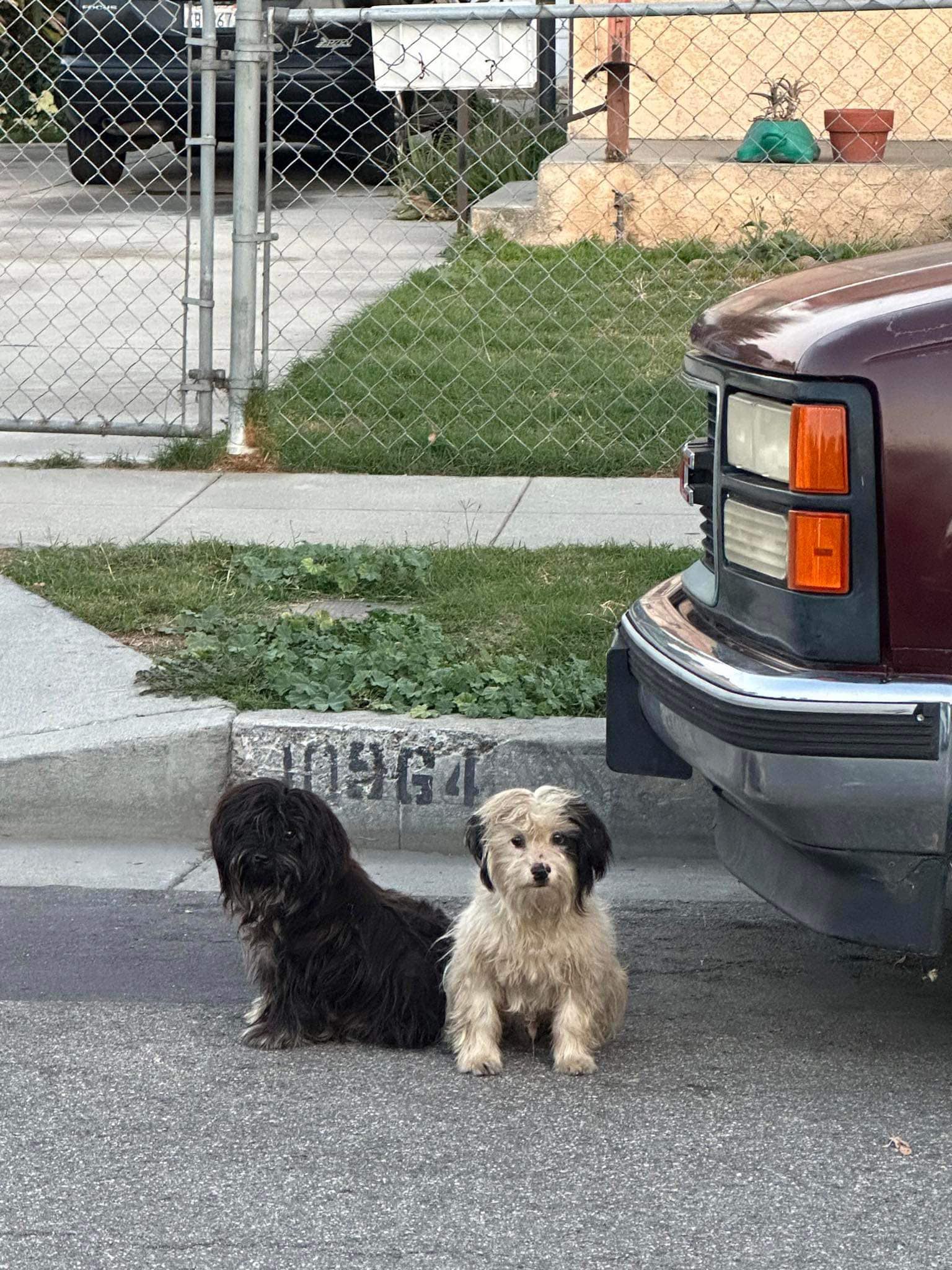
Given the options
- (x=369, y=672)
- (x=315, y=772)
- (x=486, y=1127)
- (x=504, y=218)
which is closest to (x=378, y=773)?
(x=315, y=772)

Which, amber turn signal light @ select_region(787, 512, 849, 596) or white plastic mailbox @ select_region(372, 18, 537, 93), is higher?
white plastic mailbox @ select_region(372, 18, 537, 93)

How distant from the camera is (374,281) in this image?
1116 cm

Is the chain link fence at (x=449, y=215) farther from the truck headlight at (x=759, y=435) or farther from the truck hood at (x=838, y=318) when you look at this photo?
the truck headlight at (x=759, y=435)

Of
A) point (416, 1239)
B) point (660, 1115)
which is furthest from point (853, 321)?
point (416, 1239)

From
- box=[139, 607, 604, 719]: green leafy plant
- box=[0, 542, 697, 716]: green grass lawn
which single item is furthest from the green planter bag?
box=[139, 607, 604, 719]: green leafy plant

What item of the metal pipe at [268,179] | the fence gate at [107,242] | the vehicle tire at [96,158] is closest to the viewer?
the metal pipe at [268,179]

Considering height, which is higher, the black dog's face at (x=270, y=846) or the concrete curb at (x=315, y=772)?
the black dog's face at (x=270, y=846)

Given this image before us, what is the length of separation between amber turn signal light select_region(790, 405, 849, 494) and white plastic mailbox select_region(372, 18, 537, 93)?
4428 mm

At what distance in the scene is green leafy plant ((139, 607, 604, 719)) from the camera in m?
5.01

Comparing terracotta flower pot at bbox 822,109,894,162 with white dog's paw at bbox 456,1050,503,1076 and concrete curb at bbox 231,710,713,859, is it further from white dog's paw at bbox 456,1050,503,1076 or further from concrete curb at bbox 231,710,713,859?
white dog's paw at bbox 456,1050,503,1076

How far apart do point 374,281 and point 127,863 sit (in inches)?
276

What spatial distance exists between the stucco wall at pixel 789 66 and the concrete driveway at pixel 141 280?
188 centimetres

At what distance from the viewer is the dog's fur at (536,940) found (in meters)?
3.45

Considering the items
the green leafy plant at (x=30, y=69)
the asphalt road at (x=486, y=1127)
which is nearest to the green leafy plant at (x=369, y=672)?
the asphalt road at (x=486, y=1127)
